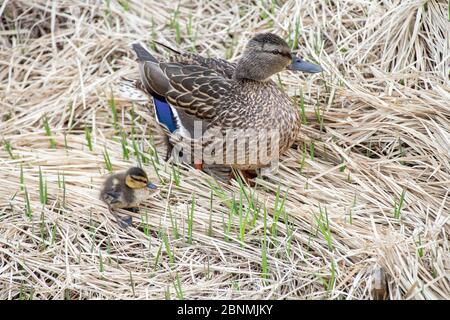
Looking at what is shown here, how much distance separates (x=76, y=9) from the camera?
5.24 metres

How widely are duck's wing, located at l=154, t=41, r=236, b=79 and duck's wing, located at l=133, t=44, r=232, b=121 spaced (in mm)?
53

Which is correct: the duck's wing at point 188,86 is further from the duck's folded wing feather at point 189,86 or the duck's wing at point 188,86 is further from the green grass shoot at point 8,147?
the green grass shoot at point 8,147

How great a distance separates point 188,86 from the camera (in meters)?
4.30

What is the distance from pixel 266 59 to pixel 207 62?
446mm

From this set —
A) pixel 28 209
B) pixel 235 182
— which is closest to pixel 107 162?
pixel 28 209

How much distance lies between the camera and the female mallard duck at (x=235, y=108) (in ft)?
13.6

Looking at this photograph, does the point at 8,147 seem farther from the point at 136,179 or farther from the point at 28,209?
the point at 136,179

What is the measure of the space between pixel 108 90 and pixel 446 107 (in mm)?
1918

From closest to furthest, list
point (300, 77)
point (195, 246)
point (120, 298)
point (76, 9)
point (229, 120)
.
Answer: point (120, 298) → point (195, 246) → point (229, 120) → point (300, 77) → point (76, 9)

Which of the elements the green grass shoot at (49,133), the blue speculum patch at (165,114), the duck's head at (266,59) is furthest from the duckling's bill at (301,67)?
the green grass shoot at (49,133)

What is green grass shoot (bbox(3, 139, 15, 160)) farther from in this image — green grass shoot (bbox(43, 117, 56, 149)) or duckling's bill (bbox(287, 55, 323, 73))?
duckling's bill (bbox(287, 55, 323, 73))

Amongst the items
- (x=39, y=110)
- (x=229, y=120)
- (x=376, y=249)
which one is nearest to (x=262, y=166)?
(x=229, y=120)

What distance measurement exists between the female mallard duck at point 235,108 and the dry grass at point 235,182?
6.0 inches

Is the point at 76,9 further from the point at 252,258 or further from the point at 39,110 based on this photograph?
the point at 252,258
